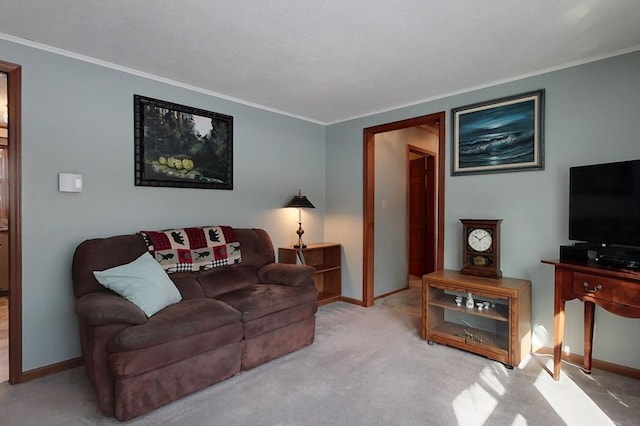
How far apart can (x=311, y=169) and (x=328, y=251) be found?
1.13 m

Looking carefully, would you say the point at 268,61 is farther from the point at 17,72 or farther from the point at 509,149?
the point at 509,149

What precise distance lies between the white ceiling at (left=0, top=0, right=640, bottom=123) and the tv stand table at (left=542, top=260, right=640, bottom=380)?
1.57 m

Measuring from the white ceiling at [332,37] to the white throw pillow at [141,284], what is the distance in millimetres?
1603

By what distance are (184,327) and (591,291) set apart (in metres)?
2.61

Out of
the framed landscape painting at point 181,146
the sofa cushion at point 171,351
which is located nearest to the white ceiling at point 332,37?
the framed landscape painting at point 181,146

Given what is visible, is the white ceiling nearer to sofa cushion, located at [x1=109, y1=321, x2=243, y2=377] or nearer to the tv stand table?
the tv stand table

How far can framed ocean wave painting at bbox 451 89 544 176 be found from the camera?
2.85m

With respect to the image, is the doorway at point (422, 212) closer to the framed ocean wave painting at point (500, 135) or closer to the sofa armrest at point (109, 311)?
the framed ocean wave painting at point (500, 135)

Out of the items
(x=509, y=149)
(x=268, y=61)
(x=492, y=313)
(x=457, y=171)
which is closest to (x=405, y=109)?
(x=457, y=171)

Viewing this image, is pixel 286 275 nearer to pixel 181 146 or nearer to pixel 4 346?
pixel 181 146

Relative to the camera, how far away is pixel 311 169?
176 inches

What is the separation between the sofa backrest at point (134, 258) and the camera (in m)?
2.36

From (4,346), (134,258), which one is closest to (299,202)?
(134,258)

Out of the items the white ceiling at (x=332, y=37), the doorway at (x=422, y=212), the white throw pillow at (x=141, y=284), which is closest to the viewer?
the white ceiling at (x=332, y=37)
